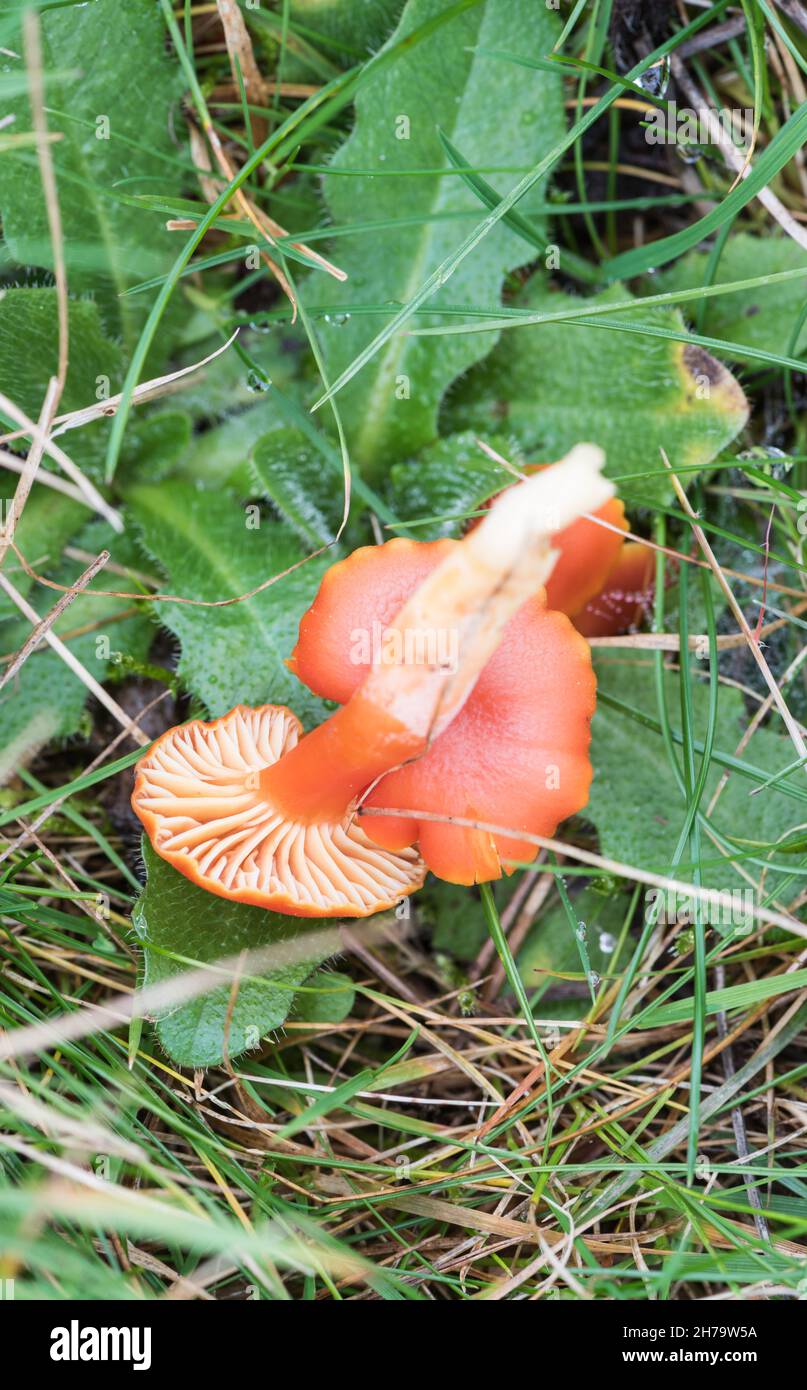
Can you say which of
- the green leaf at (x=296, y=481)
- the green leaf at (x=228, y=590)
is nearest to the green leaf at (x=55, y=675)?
the green leaf at (x=228, y=590)

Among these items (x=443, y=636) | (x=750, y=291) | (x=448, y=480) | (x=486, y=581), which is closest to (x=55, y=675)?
(x=448, y=480)

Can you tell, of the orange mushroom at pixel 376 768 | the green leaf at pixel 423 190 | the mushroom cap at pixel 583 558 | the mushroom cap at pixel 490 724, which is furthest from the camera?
the green leaf at pixel 423 190

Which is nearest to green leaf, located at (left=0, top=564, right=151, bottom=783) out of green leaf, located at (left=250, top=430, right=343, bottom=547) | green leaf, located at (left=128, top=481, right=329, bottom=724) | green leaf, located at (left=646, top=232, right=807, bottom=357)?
green leaf, located at (left=128, top=481, right=329, bottom=724)

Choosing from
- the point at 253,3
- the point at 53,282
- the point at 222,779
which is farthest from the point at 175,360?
the point at 222,779

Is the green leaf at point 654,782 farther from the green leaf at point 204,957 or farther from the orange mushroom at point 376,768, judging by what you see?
the green leaf at point 204,957

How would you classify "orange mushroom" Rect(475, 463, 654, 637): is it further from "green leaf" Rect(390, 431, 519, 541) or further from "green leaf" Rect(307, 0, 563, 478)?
"green leaf" Rect(307, 0, 563, 478)
